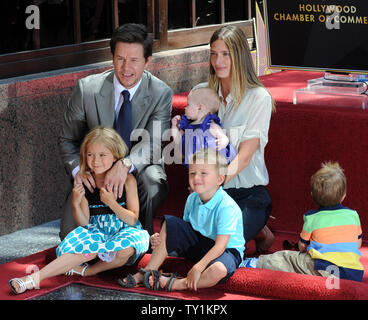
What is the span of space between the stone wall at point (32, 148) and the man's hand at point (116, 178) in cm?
109

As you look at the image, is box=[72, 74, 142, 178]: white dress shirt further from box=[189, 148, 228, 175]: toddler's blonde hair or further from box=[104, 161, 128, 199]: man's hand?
box=[189, 148, 228, 175]: toddler's blonde hair

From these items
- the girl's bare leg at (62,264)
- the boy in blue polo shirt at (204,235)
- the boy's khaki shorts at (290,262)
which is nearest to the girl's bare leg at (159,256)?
the boy in blue polo shirt at (204,235)

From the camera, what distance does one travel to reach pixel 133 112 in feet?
15.7

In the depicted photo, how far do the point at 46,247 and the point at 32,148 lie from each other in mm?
718

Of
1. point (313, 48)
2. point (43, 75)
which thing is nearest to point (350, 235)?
point (313, 48)

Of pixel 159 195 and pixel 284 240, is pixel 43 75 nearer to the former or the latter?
pixel 159 195

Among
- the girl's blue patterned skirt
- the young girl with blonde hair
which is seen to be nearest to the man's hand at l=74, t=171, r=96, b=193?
the young girl with blonde hair

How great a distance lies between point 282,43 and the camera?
221 inches

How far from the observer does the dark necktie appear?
15.6 ft

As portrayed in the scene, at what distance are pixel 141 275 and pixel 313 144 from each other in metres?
1.42

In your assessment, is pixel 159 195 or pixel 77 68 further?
pixel 77 68

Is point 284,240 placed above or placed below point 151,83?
below

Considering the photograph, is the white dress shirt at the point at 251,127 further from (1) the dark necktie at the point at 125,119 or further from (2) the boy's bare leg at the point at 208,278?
(2) the boy's bare leg at the point at 208,278

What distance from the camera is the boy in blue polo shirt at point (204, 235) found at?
13.3ft
